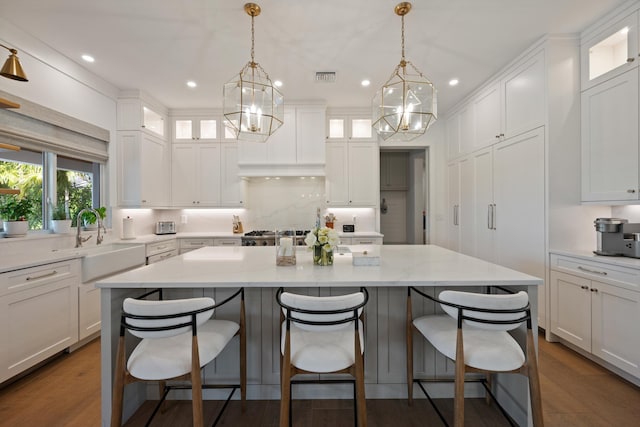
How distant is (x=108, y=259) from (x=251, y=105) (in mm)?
2224

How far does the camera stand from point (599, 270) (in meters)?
2.22

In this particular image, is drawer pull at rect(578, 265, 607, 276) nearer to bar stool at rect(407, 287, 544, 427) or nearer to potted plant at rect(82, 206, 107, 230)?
bar stool at rect(407, 287, 544, 427)

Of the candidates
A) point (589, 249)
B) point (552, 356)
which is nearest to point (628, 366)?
point (552, 356)

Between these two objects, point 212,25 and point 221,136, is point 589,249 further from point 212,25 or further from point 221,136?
point 221,136

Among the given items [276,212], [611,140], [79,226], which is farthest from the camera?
[276,212]

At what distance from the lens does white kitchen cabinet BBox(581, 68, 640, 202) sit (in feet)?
7.32

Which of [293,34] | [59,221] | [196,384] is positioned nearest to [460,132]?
[293,34]

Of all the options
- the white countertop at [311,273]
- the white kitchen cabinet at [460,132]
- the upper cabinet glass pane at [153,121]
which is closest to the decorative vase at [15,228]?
the white countertop at [311,273]

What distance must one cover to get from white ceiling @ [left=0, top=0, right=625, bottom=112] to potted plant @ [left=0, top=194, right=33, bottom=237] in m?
1.56

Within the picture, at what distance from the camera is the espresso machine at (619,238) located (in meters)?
2.18

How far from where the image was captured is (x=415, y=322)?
5.62ft

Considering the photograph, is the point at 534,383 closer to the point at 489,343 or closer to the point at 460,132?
the point at 489,343

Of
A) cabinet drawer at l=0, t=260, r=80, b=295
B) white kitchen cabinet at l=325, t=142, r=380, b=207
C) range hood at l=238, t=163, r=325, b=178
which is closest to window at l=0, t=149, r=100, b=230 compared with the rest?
cabinet drawer at l=0, t=260, r=80, b=295

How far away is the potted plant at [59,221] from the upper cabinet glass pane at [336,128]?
354 cm
